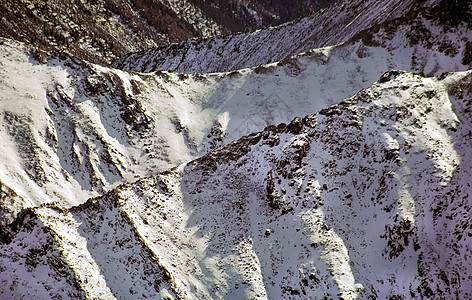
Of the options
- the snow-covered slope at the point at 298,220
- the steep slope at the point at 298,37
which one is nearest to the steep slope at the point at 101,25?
the steep slope at the point at 298,37

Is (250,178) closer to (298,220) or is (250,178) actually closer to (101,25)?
(298,220)

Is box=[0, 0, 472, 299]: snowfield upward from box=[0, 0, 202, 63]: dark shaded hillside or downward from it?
downward

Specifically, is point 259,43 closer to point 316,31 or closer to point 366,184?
point 316,31

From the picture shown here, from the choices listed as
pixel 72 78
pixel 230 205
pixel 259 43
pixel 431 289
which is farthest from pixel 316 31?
pixel 431 289

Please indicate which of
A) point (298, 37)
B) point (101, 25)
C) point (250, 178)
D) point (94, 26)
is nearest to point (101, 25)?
point (101, 25)

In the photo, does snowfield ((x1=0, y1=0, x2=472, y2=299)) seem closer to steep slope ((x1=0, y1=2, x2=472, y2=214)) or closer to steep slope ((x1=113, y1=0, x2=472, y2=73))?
steep slope ((x1=0, y1=2, x2=472, y2=214))

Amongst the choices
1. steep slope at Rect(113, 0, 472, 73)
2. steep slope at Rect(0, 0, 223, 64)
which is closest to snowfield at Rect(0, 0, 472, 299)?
steep slope at Rect(113, 0, 472, 73)
